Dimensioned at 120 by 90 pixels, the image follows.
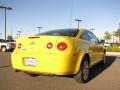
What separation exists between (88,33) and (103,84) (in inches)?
72.7

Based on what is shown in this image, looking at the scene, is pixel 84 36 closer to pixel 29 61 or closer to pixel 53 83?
pixel 53 83

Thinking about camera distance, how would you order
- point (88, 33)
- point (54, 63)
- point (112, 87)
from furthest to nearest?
point (88, 33)
point (112, 87)
point (54, 63)

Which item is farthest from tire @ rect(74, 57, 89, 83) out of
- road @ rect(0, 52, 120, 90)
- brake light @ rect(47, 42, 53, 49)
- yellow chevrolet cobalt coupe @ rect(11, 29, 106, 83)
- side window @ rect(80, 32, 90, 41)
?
brake light @ rect(47, 42, 53, 49)

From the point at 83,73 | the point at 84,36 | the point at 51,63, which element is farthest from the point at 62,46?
the point at 84,36

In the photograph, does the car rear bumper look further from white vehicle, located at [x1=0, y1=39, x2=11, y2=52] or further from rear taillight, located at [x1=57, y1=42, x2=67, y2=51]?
white vehicle, located at [x1=0, y1=39, x2=11, y2=52]

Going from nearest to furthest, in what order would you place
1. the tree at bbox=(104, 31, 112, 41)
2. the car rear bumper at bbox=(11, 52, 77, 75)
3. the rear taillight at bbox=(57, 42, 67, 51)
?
the car rear bumper at bbox=(11, 52, 77, 75) < the rear taillight at bbox=(57, 42, 67, 51) < the tree at bbox=(104, 31, 112, 41)

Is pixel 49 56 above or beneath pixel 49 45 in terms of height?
beneath

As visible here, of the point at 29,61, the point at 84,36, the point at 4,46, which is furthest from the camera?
the point at 4,46

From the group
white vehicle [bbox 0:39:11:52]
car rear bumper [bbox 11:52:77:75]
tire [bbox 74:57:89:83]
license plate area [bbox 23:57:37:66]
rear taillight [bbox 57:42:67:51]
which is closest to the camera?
car rear bumper [bbox 11:52:77:75]

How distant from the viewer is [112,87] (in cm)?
568

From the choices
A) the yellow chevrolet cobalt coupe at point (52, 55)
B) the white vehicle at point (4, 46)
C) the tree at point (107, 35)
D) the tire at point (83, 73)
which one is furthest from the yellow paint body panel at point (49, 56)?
the tree at point (107, 35)

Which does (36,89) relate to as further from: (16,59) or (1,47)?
(1,47)

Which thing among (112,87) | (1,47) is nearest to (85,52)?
(112,87)

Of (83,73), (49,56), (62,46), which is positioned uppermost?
(62,46)
